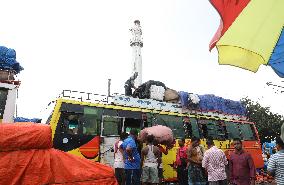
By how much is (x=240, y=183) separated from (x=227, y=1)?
253 inches

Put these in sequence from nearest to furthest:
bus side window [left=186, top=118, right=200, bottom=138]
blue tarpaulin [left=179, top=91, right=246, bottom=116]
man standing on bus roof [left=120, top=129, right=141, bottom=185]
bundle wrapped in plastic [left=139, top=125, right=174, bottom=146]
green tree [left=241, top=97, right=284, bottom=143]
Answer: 1. man standing on bus roof [left=120, top=129, right=141, bottom=185]
2. bundle wrapped in plastic [left=139, top=125, right=174, bottom=146]
3. bus side window [left=186, top=118, right=200, bottom=138]
4. blue tarpaulin [left=179, top=91, right=246, bottom=116]
5. green tree [left=241, top=97, right=284, bottom=143]

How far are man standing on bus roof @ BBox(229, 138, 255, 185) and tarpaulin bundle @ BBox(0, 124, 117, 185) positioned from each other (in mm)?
5065

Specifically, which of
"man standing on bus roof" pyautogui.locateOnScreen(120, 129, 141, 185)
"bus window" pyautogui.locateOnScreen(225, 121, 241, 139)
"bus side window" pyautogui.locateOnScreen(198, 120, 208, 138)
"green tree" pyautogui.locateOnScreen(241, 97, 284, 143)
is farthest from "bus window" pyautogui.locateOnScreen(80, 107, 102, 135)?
"green tree" pyautogui.locateOnScreen(241, 97, 284, 143)

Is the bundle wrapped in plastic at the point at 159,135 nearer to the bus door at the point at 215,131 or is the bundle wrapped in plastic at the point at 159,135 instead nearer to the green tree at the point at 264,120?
the bus door at the point at 215,131

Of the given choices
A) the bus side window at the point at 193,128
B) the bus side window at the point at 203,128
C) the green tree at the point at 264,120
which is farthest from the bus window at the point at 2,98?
the green tree at the point at 264,120

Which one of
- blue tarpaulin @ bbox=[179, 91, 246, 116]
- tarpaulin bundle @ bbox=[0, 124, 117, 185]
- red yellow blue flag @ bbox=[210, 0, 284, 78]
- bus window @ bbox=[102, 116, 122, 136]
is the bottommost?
tarpaulin bundle @ bbox=[0, 124, 117, 185]

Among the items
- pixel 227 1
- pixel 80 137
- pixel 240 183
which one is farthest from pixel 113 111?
pixel 227 1

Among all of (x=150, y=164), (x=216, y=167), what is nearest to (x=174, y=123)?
(x=150, y=164)

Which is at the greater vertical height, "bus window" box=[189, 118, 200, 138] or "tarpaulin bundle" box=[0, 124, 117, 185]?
"bus window" box=[189, 118, 200, 138]

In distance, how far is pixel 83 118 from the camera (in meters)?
Result: 12.3

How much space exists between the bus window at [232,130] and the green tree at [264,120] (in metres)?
34.1

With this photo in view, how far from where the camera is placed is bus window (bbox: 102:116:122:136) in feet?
41.2

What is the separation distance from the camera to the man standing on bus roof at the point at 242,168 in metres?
9.12

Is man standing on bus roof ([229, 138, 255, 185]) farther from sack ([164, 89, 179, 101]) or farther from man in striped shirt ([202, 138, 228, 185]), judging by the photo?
sack ([164, 89, 179, 101])
